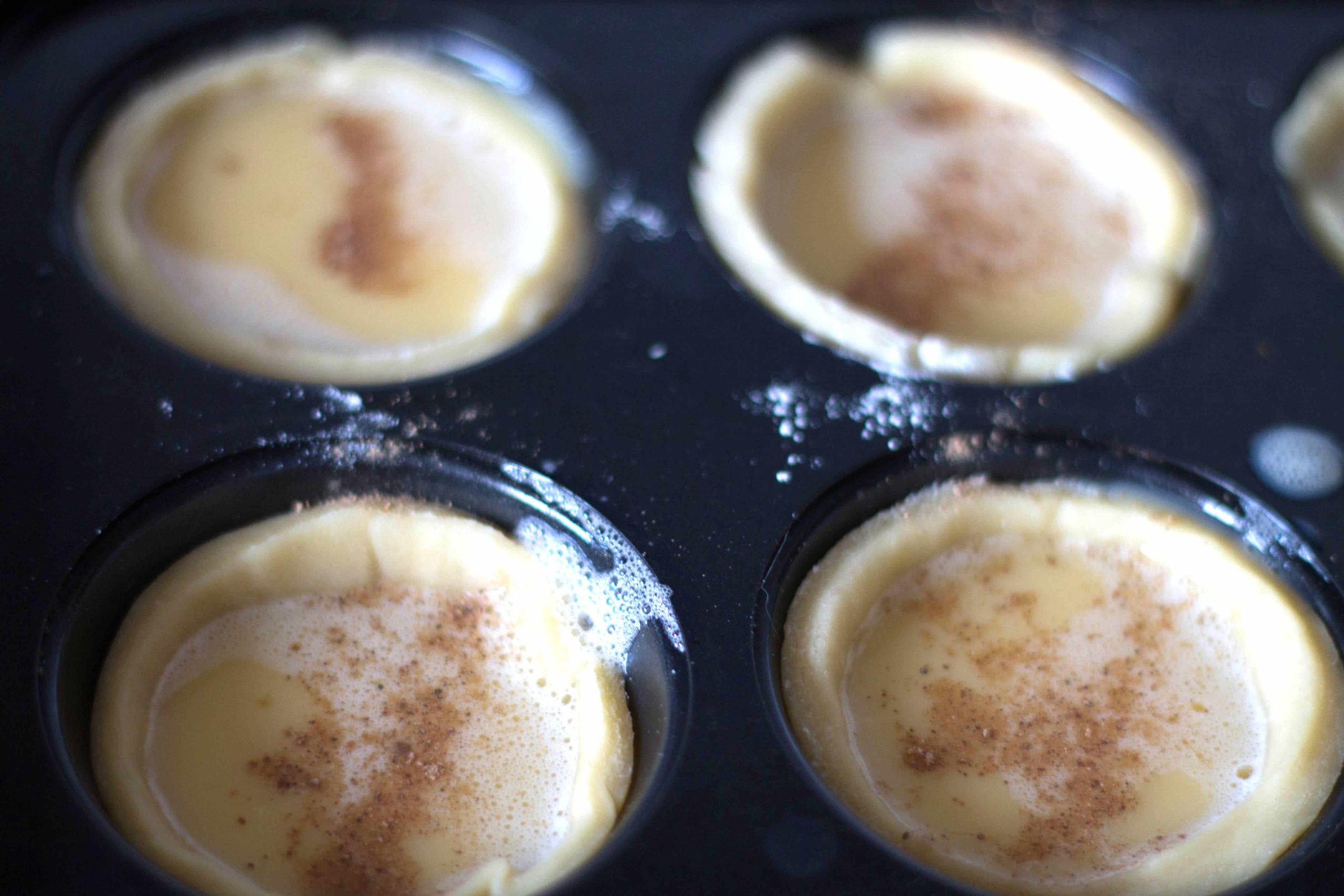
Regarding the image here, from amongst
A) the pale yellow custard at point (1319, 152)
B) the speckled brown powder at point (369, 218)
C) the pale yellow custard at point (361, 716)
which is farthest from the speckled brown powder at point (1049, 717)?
the speckled brown powder at point (369, 218)

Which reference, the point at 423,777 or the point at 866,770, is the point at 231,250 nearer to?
the point at 423,777

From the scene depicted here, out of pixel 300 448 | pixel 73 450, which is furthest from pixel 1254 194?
pixel 73 450

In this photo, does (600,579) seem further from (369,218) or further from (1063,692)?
(369,218)

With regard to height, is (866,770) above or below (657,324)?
below

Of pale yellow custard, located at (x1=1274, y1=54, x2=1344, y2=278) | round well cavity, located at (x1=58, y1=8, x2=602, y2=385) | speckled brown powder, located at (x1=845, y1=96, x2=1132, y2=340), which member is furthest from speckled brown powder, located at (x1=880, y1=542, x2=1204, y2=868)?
pale yellow custard, located at (x1=1274, y1=54, x2=1344, y2=278)

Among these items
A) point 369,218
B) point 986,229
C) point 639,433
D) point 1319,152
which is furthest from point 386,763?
point 1319,152

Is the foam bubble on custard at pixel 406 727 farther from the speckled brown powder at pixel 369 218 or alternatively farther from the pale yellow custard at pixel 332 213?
the speckled brown powder at pixel 369 218


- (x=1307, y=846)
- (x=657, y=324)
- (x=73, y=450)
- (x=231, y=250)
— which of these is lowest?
(x=1307, y=846)
